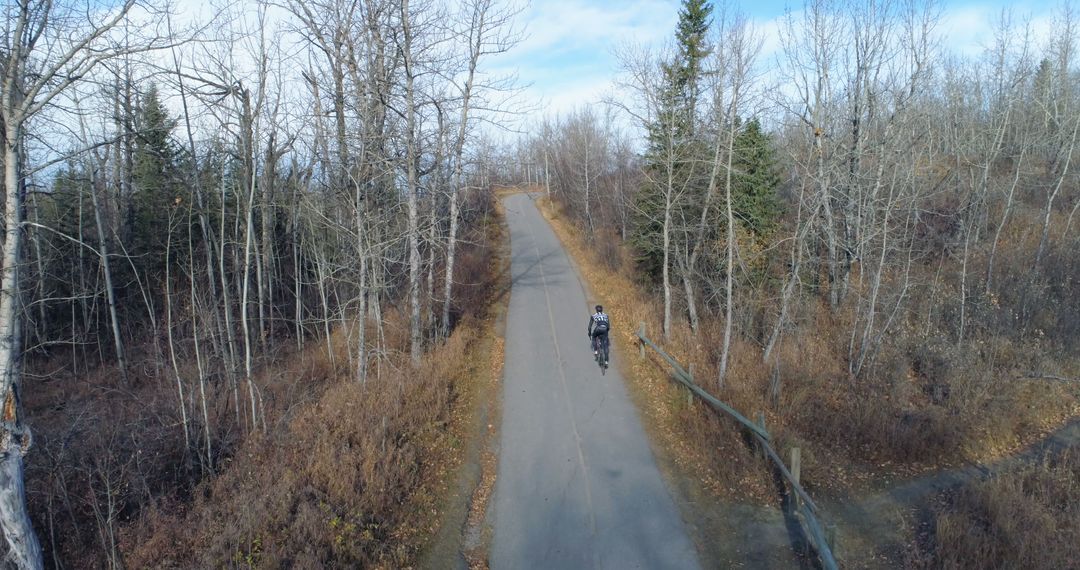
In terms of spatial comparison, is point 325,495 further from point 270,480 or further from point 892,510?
point 892,510

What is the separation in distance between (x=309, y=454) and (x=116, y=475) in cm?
270

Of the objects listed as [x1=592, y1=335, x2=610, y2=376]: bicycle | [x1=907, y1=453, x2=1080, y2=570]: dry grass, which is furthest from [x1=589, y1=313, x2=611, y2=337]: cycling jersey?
[x1=907, y1=453, x2=1080, y2=570]: dry grass

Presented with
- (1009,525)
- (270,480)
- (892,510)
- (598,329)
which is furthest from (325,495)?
(1009,525)

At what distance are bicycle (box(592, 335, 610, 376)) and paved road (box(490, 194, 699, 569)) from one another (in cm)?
26

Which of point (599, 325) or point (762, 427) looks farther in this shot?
point (599, 325)

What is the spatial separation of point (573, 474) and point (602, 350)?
5.26 m

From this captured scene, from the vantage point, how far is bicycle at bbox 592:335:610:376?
1429cm

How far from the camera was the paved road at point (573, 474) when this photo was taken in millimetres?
7387

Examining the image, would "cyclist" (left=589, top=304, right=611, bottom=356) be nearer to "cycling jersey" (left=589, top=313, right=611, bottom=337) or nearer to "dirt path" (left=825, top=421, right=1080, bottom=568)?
"cycling jersey" (left=589, top=313, right=611, bottom=337)

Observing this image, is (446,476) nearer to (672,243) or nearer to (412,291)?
(412,291)

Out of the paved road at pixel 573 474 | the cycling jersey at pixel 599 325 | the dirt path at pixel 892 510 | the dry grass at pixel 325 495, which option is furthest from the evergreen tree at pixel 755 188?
the dry grass at pixel 325 495

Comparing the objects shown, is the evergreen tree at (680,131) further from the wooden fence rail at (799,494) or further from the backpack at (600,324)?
the wooden fence rail at (799,494)

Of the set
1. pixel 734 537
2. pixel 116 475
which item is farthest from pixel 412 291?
pixel 734 537

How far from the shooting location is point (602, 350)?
564 inches
